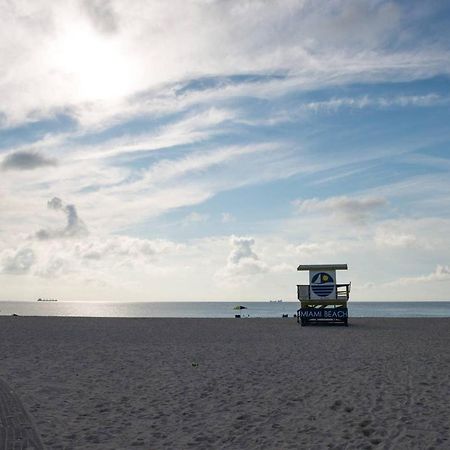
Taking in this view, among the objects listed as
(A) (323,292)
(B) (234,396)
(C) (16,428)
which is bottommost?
(B) (234,396)

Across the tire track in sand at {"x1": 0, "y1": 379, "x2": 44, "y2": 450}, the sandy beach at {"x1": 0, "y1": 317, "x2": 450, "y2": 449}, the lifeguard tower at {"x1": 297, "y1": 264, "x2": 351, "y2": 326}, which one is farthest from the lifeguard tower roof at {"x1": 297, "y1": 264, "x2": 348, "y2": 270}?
the tire track in sand at {"x1": 0, "y1": 379, "x2": 44, "y2": 450}

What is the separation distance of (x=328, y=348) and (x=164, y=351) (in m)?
7.71

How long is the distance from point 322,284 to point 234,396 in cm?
2609

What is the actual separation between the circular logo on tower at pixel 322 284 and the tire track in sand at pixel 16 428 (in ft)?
93.2

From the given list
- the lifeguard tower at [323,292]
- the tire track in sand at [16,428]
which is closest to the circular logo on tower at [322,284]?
the lifeguard tower at [323,292]

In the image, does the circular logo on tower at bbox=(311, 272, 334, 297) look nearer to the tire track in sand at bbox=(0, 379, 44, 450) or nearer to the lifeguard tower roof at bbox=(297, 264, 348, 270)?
the lifeguard tower roof at bbox=(297, 264, 348, 270)

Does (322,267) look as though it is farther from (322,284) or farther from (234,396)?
(234,396)

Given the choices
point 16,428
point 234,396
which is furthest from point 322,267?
point 16,428

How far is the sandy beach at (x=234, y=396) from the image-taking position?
32.5 feet

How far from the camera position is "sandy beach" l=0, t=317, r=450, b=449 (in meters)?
9.90

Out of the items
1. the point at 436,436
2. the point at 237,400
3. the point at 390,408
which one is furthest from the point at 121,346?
the point at 436,436

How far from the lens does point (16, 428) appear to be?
1016 cm

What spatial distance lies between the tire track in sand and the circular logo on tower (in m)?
28.4

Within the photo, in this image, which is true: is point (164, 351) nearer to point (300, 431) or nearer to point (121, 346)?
point (121, 346)
